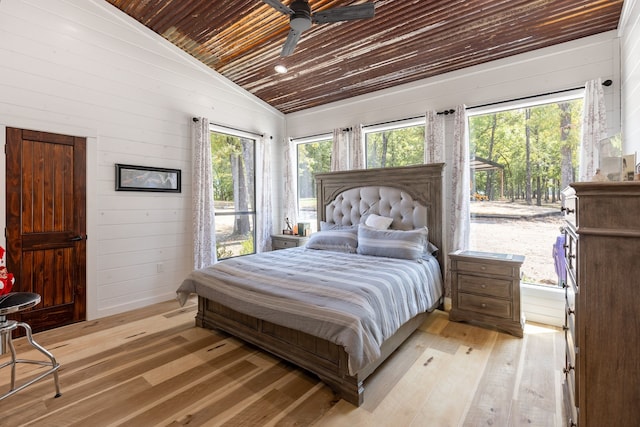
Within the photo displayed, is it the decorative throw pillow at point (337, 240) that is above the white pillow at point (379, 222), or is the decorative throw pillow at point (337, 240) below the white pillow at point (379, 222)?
below

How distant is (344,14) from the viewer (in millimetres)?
2406

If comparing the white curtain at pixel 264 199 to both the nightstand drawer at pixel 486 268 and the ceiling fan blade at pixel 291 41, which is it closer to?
the ceiling fan blade at pixel 291 41

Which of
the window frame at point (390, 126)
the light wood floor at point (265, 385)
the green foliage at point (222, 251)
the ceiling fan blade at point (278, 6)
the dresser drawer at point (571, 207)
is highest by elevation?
the ceiling fan blade at point (278, 6)

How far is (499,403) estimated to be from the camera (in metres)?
1.97

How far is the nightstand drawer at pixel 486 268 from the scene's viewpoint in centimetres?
297

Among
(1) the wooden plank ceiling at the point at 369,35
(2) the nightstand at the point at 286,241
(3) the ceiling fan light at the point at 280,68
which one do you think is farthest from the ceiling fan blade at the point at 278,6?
(2) the nightstand at the point at 286,241

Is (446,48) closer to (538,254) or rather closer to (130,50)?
(538,254)

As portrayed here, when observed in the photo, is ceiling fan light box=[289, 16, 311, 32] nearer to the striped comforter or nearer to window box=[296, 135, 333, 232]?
the striped comforter

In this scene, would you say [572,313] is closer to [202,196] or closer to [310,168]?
[202,196]

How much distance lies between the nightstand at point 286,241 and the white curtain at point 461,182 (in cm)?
235

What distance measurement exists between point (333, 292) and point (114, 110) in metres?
3.53

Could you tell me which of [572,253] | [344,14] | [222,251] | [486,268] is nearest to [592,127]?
[486,268]

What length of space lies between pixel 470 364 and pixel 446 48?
3378 millimetres

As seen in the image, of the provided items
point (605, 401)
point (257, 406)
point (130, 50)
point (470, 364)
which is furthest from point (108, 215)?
point (605, 401)
